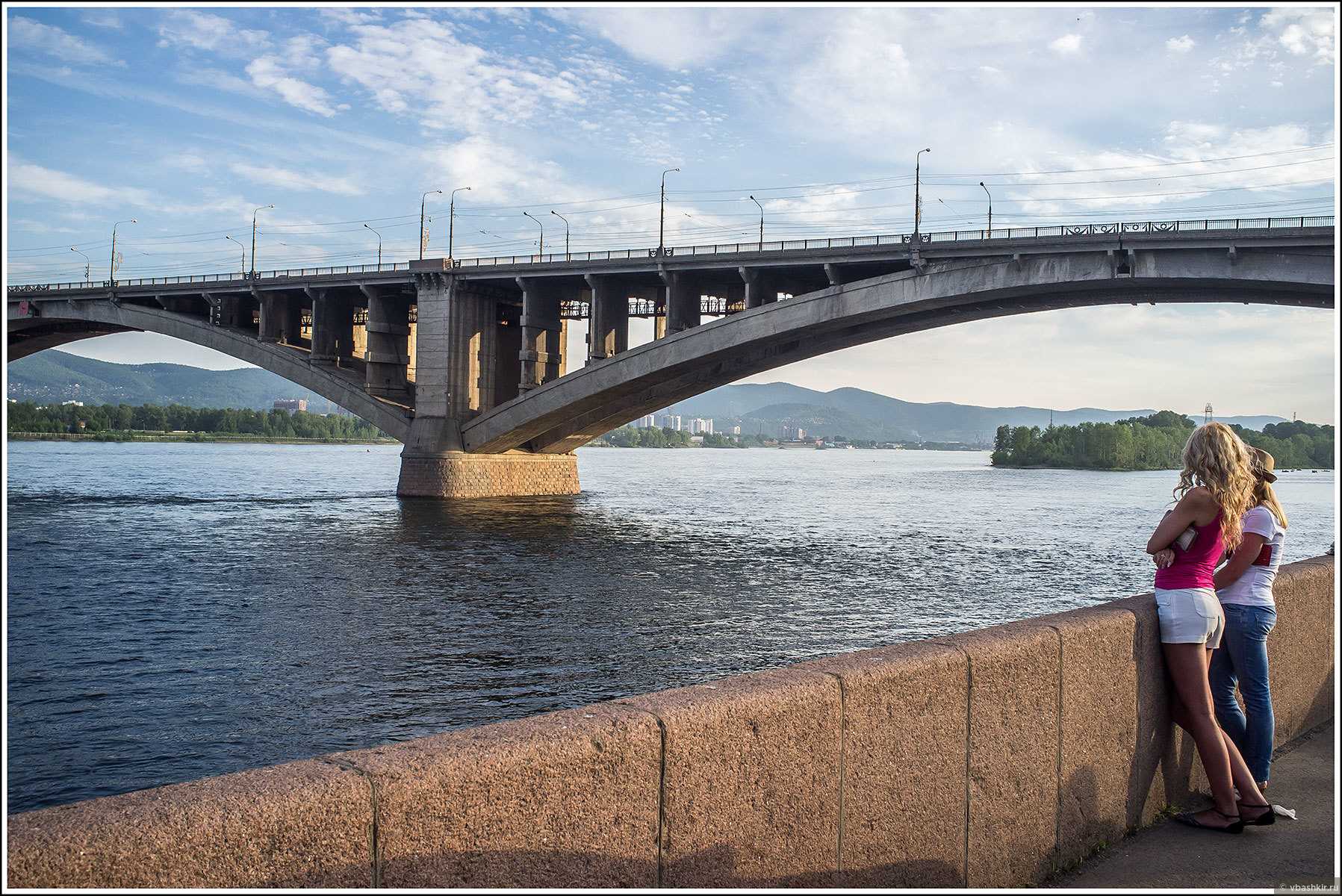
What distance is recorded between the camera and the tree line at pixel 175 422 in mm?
134250

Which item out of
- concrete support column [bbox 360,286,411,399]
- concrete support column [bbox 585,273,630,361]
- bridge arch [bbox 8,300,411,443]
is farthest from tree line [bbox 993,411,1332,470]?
bridge arch [bbox 8,300,411,443]

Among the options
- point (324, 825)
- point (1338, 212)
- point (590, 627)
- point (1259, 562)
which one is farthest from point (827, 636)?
point (324, 825)

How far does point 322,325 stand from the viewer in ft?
190

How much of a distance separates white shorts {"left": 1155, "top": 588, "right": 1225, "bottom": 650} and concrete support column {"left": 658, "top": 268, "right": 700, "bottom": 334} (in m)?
42.5

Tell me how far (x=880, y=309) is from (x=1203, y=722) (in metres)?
37.7

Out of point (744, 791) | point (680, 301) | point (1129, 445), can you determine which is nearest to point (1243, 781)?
point (744, 791)

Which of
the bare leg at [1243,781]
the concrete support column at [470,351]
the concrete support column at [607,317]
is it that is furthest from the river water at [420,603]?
the bare leg at [1243,781]

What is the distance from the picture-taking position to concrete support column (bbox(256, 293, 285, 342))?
59.9 m

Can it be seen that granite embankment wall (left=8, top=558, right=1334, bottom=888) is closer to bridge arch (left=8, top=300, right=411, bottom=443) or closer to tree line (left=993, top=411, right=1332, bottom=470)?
bridge arch (left=8, top=300, right=411, bottom=443)

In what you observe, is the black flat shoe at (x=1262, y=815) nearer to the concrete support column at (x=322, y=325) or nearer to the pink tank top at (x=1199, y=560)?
the pink tank top at (x=1199, y=560)

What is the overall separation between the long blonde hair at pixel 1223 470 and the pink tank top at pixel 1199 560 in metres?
0.05

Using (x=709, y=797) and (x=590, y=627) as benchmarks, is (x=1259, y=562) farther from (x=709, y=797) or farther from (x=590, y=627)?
(x=590, y=627)

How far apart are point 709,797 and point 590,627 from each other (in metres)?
15.9

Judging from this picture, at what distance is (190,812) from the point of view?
2.70m
